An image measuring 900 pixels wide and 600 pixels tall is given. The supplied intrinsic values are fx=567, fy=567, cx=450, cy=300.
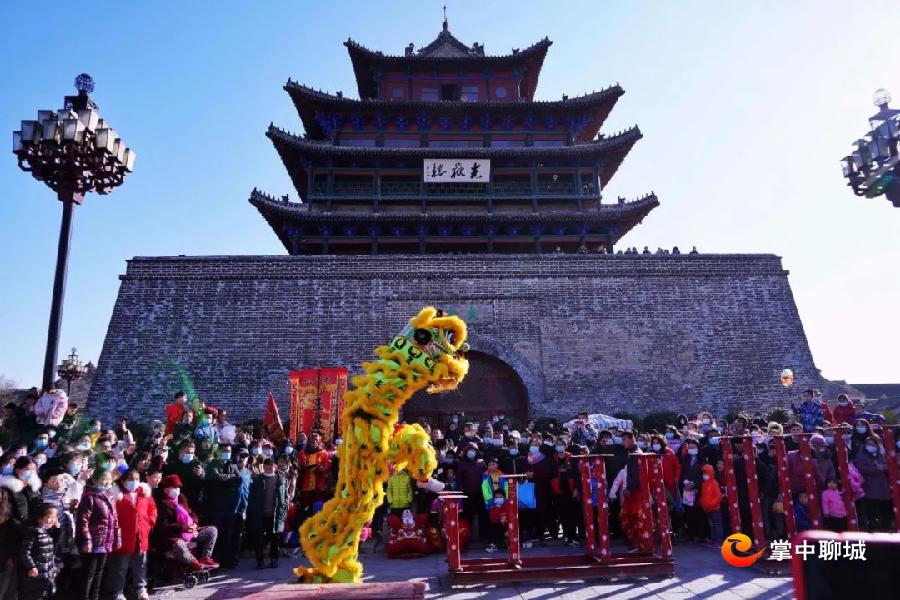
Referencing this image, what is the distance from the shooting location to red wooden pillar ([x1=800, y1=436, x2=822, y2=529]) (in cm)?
562

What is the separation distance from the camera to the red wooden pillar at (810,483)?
18.4 feet

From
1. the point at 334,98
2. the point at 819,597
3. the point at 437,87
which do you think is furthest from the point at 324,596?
the point at 437,87

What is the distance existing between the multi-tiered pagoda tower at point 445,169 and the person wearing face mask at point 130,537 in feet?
45.4

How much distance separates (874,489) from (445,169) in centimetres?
1527

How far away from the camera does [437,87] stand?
68.9 ft

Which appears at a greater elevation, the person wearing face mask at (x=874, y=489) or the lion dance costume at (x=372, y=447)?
the lion dance costume at (x=372, y=447)

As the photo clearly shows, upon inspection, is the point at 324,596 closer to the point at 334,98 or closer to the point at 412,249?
the point at 412,249

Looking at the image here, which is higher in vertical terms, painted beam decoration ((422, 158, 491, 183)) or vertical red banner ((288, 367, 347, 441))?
painted beam decoration ((422, 158, 491, 183))

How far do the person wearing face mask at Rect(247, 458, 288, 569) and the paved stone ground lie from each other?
1.13 feet

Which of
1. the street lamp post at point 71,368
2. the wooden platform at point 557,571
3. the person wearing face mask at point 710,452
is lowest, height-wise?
the wooden platform at point 557,571

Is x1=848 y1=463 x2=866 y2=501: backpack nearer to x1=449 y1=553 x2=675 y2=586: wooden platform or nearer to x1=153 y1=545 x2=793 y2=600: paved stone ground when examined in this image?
x1=153 y1=545 x2=793 y2=600: paved stone ground

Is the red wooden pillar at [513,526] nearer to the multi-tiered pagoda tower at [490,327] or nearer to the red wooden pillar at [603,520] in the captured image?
the red wooden pillar at [603,520]

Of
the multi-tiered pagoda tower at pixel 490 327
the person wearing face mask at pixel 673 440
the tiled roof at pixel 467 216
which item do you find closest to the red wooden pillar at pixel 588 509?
the person wearing face mask at pixel 673 440

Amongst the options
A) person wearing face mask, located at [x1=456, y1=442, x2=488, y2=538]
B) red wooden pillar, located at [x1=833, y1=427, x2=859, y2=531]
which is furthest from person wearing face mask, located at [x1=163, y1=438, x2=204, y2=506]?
red wooden pillar, located at [x1=833, y1=427, x2=859, y2=531]
